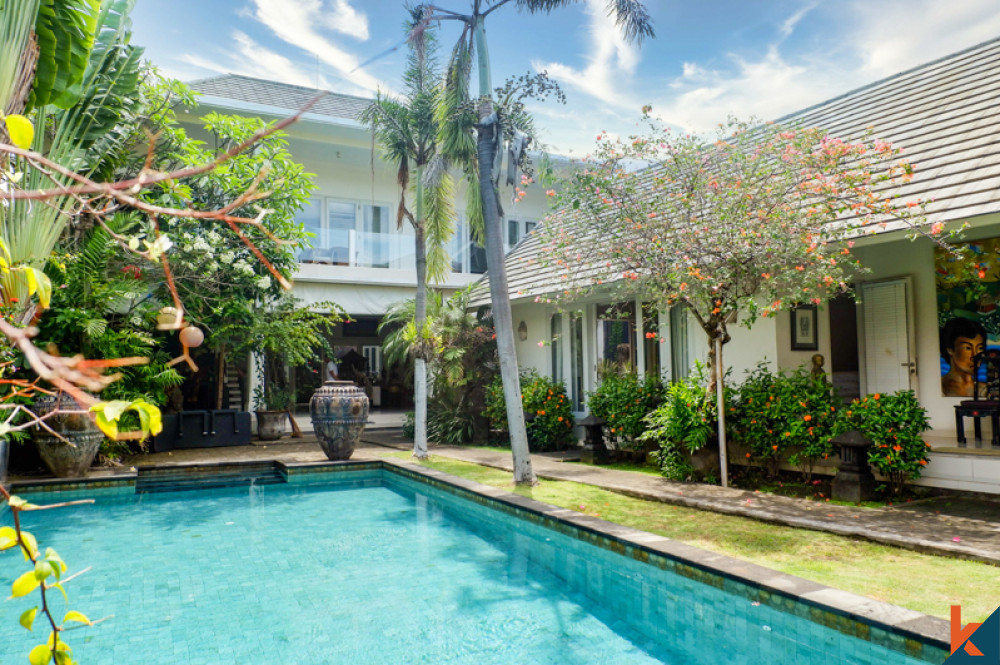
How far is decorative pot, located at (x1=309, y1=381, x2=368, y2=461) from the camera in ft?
42.3

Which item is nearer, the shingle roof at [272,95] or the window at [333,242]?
the window at [333,242]

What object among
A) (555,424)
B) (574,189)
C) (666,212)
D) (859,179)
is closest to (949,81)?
(859,179)

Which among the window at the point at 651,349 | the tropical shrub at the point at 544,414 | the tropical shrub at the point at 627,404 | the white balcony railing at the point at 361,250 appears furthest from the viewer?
the white balcony railing at the point at 361,250

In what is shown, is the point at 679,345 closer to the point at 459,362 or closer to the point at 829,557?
the point at 459,362

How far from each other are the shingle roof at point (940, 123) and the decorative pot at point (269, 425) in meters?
7.43

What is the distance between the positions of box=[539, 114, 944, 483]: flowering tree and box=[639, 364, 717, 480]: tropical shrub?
1.12ft

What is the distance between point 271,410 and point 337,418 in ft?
17.1

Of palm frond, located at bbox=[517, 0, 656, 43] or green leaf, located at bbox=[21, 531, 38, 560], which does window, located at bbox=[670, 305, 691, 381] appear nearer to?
palm frond, located at bbox=[517, 0, 656, 43]

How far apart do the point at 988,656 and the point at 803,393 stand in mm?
5923

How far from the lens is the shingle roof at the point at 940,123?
27.8ft

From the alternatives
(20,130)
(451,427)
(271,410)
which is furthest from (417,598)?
(271,410)

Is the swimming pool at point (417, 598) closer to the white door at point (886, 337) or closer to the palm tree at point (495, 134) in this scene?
the palm tree at point (495, 134)

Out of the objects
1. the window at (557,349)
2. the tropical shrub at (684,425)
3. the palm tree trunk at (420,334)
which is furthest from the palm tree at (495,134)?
the window at (557,349)

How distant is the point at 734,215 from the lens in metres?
8.60
